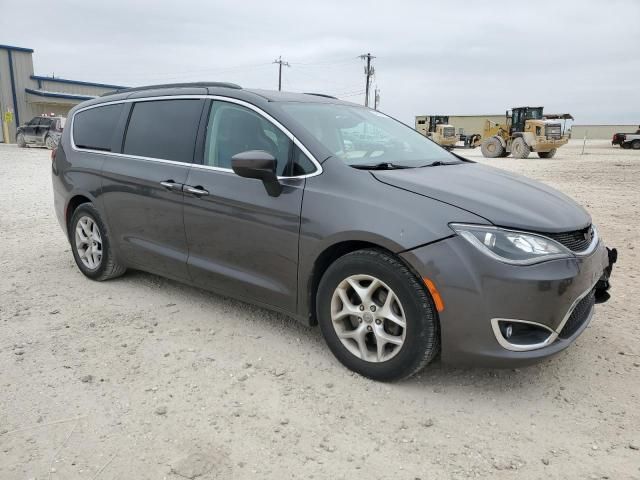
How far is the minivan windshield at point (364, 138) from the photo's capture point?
3.39 meters

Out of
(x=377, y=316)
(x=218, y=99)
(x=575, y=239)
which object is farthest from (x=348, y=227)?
(x=218, y=99)

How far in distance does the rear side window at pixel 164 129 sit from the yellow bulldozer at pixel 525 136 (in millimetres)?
24967

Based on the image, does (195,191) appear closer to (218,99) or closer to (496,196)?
(218,99)

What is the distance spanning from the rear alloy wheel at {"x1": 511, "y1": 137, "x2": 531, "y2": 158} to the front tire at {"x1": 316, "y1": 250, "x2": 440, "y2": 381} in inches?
1008

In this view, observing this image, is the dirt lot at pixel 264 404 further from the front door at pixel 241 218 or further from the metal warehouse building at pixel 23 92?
the metal warehouse building at pixel 23 92

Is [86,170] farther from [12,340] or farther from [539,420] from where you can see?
[539,420]

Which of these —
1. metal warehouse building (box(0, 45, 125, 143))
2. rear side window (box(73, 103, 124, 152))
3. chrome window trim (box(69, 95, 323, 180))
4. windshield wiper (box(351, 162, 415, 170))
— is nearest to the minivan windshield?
windshield wiper (box(351, 162, 415, 170))

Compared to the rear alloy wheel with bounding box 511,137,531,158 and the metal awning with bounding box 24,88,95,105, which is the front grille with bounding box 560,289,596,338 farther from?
the metal awning with bounding box 24,88,95,105

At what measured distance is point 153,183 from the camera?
3.98 meters

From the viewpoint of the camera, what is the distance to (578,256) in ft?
9.14

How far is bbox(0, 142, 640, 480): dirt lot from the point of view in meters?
2.36

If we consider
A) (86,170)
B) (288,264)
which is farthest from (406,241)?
(86,170)

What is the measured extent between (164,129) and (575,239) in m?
3.00

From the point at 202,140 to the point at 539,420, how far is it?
110 inches
